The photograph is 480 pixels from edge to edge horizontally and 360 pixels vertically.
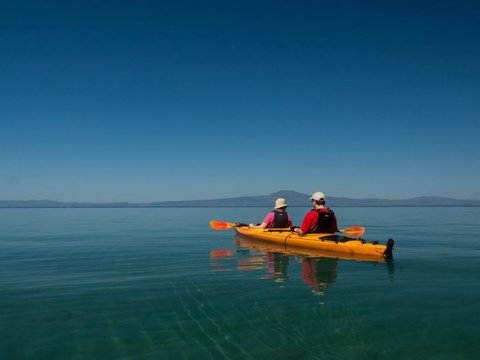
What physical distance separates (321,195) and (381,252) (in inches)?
128

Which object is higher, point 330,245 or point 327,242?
point 327,242

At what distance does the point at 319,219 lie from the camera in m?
16.0

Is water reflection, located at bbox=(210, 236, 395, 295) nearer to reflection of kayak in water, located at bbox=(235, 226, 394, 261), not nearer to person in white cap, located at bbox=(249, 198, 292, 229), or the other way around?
reflection of kayak in water, located at bbox=(235, 226, 394, 261)

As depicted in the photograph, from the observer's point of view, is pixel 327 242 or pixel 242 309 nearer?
pixel 242 309

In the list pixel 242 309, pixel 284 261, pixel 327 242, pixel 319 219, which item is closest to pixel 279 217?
pixel 319 219

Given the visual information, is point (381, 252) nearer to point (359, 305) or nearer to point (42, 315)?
point (359, 305)

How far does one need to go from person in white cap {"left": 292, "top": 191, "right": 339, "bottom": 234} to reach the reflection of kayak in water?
1.10ft

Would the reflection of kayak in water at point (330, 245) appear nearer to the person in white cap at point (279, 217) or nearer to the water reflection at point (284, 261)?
the water reflection at point (284, 261)

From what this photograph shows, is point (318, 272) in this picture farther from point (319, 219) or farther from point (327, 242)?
point (319, 219)

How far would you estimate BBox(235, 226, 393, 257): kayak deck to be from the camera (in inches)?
539

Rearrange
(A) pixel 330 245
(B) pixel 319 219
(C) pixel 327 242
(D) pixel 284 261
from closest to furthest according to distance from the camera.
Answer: (D) pixel 284 261, (A) pixel 330 245, (C) pixel 327 242, (B) pixel 319 219

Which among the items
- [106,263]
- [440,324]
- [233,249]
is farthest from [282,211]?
[440,324]

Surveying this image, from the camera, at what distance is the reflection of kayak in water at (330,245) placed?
13.7 meters

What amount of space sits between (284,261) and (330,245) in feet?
6.78
